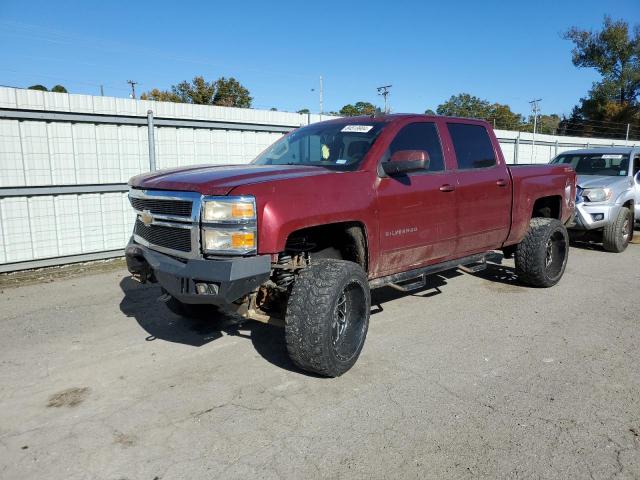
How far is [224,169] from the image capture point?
14.1ft

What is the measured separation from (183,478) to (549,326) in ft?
12.9

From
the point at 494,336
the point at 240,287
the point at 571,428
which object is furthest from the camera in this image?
the point at 494,336

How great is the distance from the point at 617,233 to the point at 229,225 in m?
8.13

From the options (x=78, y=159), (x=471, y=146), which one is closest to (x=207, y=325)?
(x=471, y=146)

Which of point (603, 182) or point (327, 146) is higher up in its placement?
point (327, 146)

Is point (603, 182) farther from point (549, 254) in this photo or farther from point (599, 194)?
point (549, 254)

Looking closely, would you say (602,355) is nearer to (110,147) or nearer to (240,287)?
(240,287)

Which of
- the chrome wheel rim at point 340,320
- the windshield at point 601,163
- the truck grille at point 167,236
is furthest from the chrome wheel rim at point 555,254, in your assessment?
the truck grille at point 167,236

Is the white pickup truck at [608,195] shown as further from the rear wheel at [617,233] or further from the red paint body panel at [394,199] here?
the red paint body panel at [394,199]

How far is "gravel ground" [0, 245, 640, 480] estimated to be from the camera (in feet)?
9.36

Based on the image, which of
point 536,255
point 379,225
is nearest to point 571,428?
point 379,225

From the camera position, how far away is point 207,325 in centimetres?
516

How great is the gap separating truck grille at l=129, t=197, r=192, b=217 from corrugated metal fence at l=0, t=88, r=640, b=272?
4.08 meters

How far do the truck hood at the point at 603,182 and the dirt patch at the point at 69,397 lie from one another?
28.1 ft
